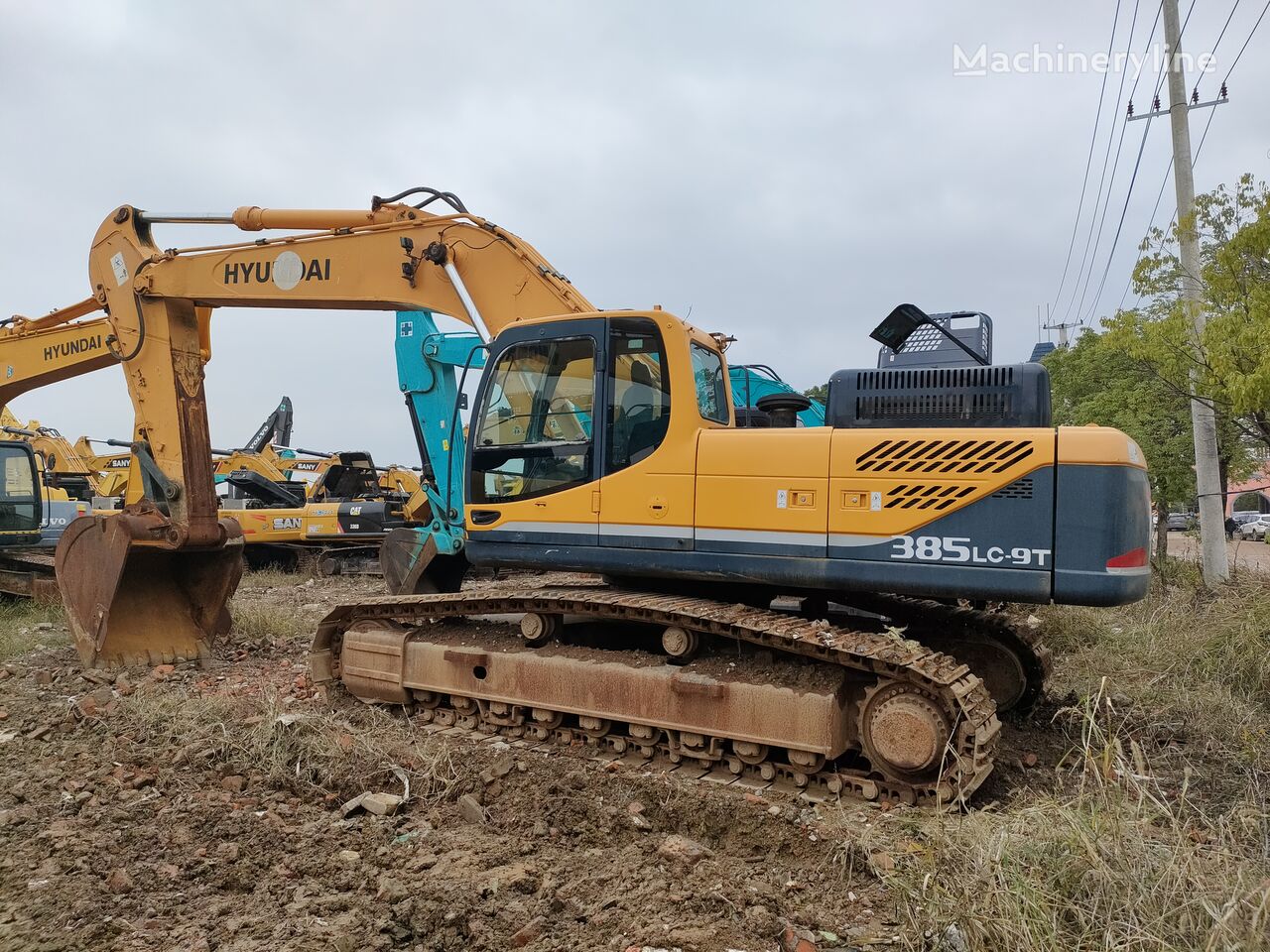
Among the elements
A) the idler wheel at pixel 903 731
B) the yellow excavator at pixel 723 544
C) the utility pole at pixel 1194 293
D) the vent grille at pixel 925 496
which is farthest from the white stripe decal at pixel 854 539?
the utility pole at pixel 1194 293

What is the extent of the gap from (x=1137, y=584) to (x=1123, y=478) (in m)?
0.53

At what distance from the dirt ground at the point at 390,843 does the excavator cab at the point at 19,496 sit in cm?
668

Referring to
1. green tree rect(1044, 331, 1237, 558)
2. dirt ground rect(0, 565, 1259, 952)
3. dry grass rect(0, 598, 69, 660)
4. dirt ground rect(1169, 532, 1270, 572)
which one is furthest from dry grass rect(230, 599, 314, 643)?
green tree rect(1044, 331, 1237, 558)

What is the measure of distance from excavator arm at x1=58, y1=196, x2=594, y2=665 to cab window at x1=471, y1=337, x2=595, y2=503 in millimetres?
943

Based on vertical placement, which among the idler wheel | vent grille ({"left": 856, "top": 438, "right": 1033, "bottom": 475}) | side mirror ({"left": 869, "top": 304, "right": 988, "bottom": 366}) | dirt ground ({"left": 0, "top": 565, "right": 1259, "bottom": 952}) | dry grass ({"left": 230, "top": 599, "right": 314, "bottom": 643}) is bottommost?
dirt ground ({"left": 0, "top": 565, "right": 1259, "bottom": 952})

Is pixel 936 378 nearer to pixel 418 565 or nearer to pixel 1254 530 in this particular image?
pixel 418 565

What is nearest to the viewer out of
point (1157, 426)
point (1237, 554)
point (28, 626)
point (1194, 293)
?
point (28, 626)

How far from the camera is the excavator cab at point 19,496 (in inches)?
464

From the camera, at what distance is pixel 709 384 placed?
222 inches

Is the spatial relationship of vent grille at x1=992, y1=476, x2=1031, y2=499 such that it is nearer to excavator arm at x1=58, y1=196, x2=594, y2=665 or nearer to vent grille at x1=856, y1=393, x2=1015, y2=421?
vent grille at x1=856, y1=393, x2=1015, y2=421

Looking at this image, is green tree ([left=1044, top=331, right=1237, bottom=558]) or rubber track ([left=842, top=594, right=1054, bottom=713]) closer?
rubber track ([left=842, top=594, right=1054, bottom=713])

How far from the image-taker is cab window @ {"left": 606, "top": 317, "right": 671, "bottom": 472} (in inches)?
207

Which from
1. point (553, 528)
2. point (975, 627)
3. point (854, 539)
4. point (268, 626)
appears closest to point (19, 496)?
point (268, 626)

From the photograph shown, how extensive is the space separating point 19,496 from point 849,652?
11831 mm
